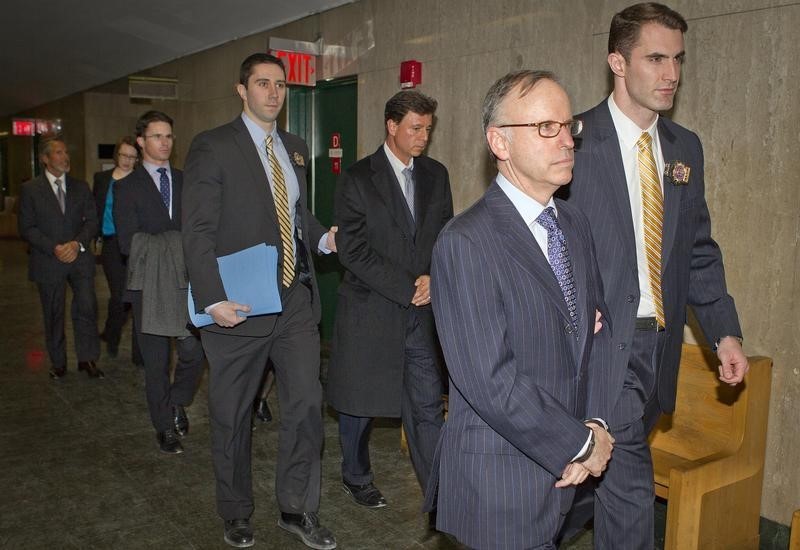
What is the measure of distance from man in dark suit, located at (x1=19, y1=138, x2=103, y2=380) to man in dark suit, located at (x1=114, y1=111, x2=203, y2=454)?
1.69 m

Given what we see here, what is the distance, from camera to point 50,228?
20.9ft

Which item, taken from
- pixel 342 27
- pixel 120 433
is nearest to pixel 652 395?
pixel 120 433

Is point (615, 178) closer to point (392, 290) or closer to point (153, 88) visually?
point (392, 290)

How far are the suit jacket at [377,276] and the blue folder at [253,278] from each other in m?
0.62

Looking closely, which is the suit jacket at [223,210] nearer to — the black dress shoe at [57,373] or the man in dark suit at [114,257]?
the black dress shoe at [57,373]

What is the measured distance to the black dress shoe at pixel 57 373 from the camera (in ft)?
21.2

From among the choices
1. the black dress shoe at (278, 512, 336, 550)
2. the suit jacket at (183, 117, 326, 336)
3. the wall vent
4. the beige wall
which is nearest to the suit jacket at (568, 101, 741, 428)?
the beige wall

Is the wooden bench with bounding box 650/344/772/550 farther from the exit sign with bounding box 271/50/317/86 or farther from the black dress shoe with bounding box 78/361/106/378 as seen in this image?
the black dress shoe with bounding box 78/361/106/378

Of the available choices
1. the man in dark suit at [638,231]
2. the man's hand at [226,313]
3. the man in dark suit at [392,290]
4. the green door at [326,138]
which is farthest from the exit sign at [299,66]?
the man in dark suit at [638,231]

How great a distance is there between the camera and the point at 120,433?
512 centimetres

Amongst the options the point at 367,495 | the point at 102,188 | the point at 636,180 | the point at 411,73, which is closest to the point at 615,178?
the point at 636,180

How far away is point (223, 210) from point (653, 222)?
169 cm

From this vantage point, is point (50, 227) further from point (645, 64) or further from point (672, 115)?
point (645, 64)

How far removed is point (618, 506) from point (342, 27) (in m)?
5.23
